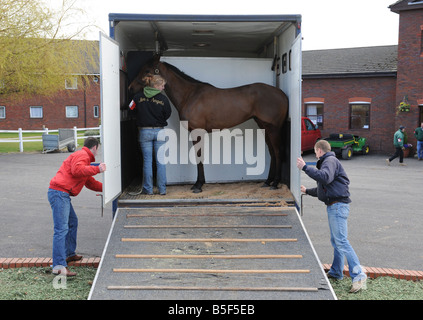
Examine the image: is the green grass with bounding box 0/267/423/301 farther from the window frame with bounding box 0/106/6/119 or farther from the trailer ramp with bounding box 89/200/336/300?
the window frame with bounding box 0/106/6/119

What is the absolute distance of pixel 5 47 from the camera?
72.3 feet

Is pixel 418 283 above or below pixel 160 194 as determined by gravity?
below

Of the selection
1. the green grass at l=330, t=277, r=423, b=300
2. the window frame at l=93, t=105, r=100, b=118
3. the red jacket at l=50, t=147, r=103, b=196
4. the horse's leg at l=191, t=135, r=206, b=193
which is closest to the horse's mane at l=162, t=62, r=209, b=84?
the horse's leg at l=191, t=135, r=206, b=193

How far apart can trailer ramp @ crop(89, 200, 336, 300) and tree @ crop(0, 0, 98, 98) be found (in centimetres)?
1833

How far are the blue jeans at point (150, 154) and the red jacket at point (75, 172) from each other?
1.28 meters

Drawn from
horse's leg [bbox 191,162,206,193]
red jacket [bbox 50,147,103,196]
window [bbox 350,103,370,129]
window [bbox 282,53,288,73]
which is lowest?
horse's leg [bbox 191,162,206,193]

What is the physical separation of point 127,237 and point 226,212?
141cm

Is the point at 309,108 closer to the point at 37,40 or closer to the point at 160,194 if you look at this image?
the point at 37,40

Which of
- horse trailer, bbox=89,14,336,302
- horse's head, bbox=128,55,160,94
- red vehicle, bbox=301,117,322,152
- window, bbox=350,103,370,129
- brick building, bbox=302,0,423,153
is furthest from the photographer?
window, bbox=350,103,370,129

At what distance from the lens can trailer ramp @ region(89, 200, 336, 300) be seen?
492 cm

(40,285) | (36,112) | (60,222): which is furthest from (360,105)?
(36,112)

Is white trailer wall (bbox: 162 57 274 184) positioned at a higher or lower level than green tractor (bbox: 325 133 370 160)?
higher

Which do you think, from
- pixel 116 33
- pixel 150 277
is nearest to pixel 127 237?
pixel 150 277

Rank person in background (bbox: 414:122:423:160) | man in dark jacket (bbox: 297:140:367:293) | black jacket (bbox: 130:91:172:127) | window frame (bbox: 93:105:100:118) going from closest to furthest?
man in dark jacket (bbox: 297:140:367:293) < black jacket (bbox: 130:91:172:127) < person in background (bbox: 414:122:423:160) < window frame (bbox: 93:105:100:118)
